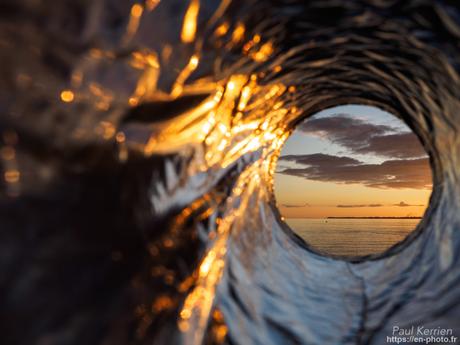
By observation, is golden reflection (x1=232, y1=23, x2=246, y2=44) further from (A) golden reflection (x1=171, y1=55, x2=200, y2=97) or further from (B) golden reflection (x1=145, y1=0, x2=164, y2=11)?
(B) golden reflection (x1=145, y1=0, x2=164, y2=11)

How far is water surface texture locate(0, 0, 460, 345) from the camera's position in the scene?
1.61 feet

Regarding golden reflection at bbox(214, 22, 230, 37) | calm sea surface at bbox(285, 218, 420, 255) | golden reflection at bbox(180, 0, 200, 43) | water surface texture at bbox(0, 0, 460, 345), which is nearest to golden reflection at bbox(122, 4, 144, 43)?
water surface texture at bbox(0, 0, 460, 345)

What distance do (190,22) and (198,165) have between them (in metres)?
0.37

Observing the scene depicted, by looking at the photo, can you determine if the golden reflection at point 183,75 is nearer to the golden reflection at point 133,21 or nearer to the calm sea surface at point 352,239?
the golden reflection at point 133,21

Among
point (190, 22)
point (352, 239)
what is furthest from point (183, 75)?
point (352, 239)

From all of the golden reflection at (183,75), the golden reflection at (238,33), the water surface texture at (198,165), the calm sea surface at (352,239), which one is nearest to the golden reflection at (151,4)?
the water surface texture at (198,165)

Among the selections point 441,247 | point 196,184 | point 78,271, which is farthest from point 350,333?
point 78,271

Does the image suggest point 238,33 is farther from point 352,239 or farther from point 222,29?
point 352,239

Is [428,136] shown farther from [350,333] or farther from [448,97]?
[350,333]

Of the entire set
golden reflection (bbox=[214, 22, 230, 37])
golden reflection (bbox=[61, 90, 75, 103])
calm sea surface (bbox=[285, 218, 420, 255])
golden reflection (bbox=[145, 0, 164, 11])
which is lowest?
calm sea surface (bbox=[285, 218, 420, 255])

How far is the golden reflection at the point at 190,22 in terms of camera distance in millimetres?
756

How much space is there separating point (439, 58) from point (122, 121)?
42.8 inches

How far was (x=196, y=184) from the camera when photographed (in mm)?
1015

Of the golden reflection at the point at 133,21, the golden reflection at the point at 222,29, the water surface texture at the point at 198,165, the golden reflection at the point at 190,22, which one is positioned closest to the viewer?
the water surface texture at the point at 198,165
